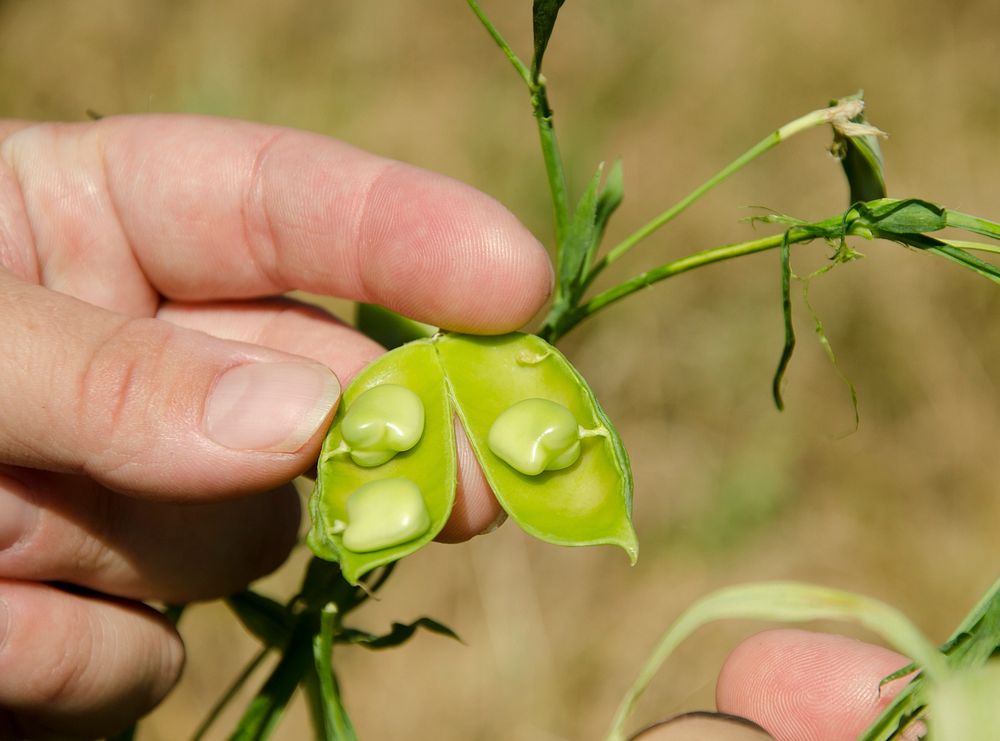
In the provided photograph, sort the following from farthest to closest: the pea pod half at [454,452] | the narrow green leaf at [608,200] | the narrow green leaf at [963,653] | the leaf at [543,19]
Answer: the narrow green leaf at [608,200] < the pea pod half at [454,452] < the leaf at [543,19] < the narrow green leaf at [963,653]

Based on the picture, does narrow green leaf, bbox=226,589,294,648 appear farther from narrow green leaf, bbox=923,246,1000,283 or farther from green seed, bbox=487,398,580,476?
narrow green leaf, bbox=923,246,1000,283

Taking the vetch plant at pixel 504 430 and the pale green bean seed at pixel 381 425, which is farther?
the pale green bean seed at pixel 381 425

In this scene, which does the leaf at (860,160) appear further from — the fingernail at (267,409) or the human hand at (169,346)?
the fingernail at (267,409)

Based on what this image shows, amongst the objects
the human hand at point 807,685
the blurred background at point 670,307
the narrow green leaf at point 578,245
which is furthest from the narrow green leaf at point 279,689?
the blurred background at point 670,307

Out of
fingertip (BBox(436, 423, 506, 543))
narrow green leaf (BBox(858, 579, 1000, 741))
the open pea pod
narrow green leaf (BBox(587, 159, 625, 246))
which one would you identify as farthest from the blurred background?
narrow green leaf (BBox(858, 579, 1000, 741))

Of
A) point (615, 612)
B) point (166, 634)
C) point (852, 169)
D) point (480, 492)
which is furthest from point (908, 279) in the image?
point (166, 634)

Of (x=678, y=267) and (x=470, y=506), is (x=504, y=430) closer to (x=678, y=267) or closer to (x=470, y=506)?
(x=470, y=506)

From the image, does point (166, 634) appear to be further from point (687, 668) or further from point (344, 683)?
point (687, 668)
